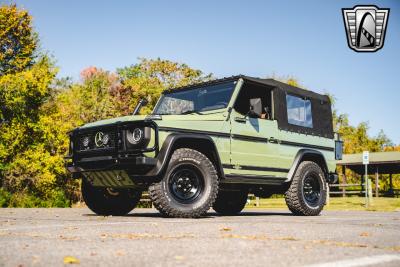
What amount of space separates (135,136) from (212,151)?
4.14ft

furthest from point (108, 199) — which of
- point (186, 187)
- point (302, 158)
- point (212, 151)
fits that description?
point (302, 158)

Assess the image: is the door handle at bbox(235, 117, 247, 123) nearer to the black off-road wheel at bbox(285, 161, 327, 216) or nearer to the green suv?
the green suv

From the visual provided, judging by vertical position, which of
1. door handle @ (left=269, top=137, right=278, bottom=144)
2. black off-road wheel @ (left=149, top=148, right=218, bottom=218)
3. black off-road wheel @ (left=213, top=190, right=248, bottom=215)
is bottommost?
black off-road wheel @ (left=213, top=190, right=248, bottom=215)

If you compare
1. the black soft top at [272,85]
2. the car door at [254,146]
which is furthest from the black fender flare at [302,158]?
the black soft top at [272,85]

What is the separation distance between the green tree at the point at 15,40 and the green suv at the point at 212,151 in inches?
799

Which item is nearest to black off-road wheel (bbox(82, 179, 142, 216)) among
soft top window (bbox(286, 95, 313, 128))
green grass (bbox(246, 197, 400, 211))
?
soft top window (bbox(286, 95, 313, 128))

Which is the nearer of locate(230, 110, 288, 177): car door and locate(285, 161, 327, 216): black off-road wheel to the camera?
locate(230, 110, 288, 177): car door

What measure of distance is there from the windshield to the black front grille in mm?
1681

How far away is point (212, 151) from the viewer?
7367 mm

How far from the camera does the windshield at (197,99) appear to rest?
26.5 ft

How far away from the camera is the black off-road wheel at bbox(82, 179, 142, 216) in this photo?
8.21 meters

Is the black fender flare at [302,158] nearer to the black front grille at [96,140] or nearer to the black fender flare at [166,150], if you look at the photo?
the black fender flare at [166,150]

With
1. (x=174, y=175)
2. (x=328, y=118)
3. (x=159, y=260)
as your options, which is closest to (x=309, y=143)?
(x=328, y=118)

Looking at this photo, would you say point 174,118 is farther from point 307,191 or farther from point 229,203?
point 229,203
